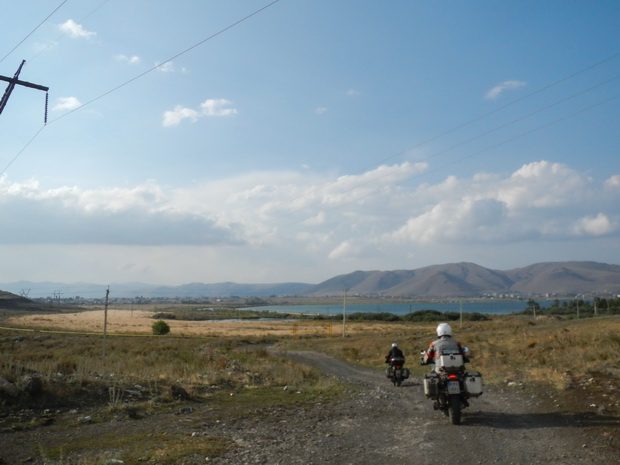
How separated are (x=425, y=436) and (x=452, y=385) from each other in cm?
118

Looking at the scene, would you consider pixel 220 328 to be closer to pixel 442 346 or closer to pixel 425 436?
pixel 442 346

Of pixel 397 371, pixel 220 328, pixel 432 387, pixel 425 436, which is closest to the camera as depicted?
pixel 425 436

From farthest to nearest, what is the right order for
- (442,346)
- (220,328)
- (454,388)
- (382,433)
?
(220,328) < (442,346) < (454,388) < (382,433)

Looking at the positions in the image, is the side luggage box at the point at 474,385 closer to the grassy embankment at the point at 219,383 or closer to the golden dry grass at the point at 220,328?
the grassy embankment at the point at 219,383

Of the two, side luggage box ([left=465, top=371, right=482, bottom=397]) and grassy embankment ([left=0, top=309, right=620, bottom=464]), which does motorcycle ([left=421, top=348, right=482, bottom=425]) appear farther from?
grassy embankment ([left=0, top=309, right=620, bottom=464])

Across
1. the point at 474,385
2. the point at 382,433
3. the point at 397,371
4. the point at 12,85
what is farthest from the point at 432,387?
the point at 12,85

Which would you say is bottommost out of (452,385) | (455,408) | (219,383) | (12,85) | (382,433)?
(219,383)

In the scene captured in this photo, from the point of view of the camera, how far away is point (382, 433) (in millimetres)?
9289

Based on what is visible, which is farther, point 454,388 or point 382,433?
point 454,388

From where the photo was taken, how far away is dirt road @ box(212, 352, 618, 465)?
293 inches

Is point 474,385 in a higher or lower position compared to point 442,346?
lower

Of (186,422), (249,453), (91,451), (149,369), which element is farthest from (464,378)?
(149,369)

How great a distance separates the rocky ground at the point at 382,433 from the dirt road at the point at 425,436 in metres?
0.02

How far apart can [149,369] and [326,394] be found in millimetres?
7457
